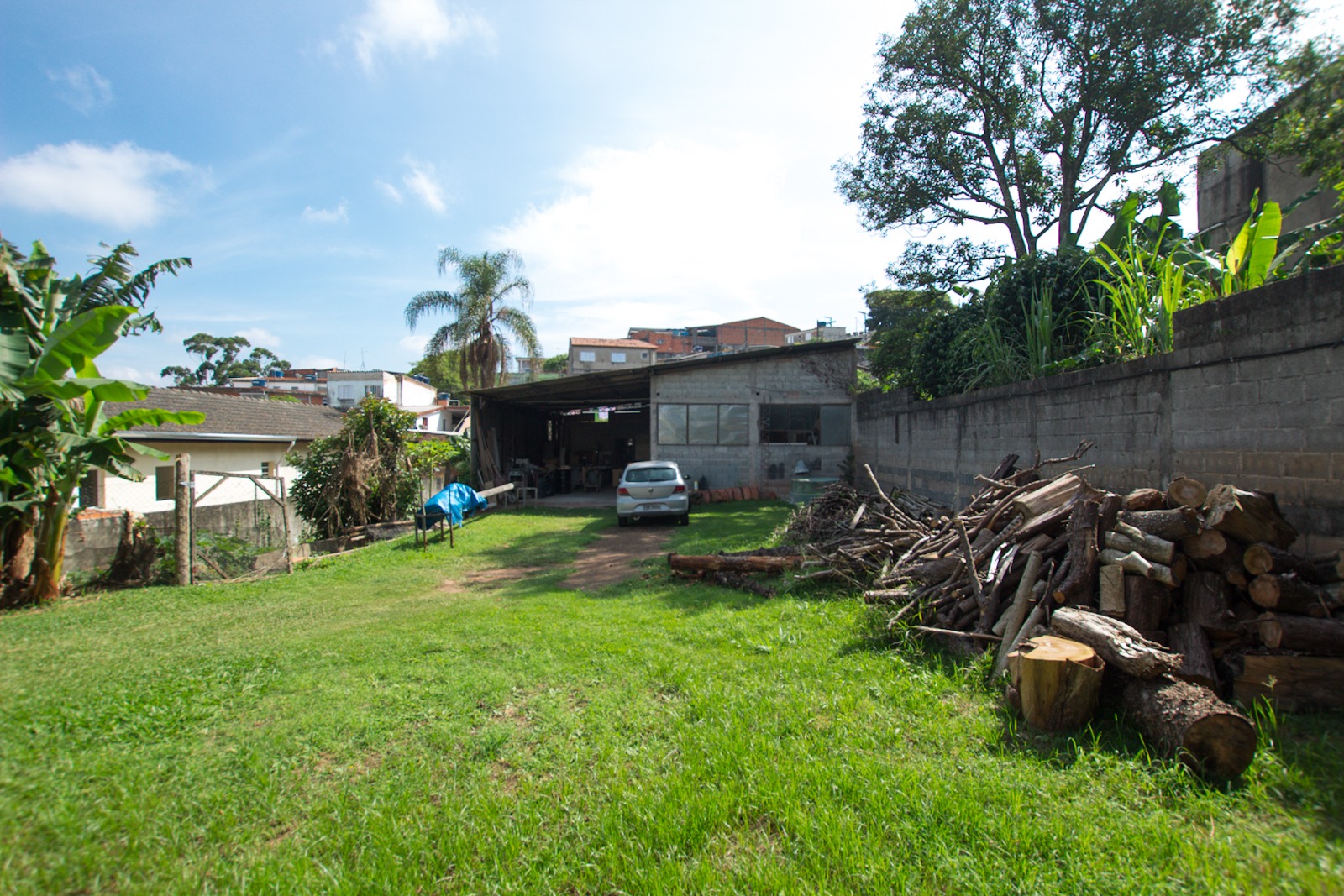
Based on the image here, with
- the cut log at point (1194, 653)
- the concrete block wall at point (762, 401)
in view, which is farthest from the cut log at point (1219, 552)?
the concrete block wall at point (762, 401)

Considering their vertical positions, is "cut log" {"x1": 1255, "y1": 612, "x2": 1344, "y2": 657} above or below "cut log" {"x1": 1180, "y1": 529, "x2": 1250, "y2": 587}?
below

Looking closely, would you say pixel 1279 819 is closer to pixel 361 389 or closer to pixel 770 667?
pixel 770 667

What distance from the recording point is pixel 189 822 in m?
2.97

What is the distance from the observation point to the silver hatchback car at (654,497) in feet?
47.9

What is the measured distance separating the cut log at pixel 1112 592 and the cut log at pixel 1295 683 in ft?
2.05

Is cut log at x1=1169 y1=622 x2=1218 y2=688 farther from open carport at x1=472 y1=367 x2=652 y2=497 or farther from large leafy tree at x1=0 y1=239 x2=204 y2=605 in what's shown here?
open carport at x1=472 y1=367 x2=652 y2=497

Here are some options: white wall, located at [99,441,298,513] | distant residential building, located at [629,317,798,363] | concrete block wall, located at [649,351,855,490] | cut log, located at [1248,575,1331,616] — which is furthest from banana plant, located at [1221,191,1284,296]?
distant residential building, located at [629,317,798,363]

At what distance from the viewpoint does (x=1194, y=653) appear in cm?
360

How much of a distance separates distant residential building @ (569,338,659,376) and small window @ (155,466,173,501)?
4353 cm

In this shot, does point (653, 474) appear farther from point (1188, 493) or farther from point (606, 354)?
point (606, 354)

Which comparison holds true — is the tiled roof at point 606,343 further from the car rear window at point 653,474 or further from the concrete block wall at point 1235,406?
the concrete block wall at point 1235,406

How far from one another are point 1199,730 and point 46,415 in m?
11.3

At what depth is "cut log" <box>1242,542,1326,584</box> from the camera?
11.7 ft

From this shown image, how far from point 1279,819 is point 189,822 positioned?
474 cm
